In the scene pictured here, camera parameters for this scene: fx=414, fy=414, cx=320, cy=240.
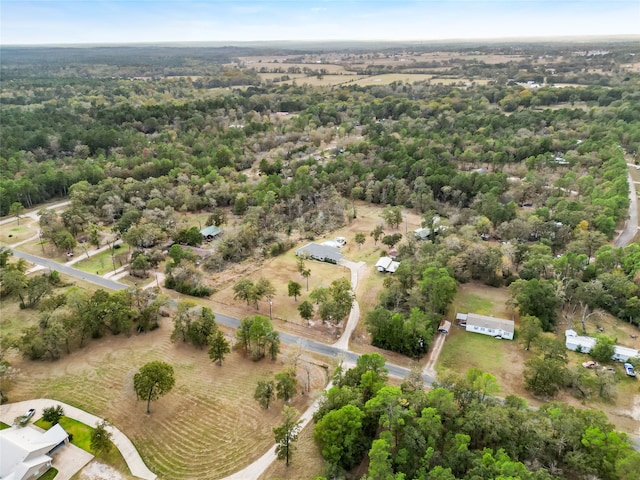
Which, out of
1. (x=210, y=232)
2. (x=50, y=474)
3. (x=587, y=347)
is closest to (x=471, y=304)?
(x=587, y=347)

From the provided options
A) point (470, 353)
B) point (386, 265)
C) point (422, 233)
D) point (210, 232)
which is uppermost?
point (422, 233)

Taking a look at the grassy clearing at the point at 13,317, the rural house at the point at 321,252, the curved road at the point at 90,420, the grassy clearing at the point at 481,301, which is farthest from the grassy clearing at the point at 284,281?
the grassy clearing at the point at 13,317

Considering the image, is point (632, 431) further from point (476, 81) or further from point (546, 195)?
point (476, 81)

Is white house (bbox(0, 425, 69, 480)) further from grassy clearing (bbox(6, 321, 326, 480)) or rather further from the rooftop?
the rooftop

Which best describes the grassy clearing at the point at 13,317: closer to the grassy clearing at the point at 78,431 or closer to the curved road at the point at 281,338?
the curved road at the point at 281,338

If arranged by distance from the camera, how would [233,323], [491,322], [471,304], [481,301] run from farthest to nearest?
[481,301] < [471,304] < [233,323] < [491,322]

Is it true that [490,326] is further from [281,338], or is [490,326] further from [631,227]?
[631,227]

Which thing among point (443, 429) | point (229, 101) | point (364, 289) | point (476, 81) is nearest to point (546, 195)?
point (364, 289)
